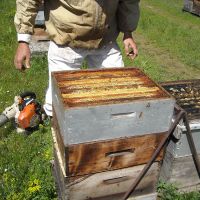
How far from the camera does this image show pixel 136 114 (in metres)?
2.77

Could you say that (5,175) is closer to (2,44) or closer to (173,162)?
(173,162)

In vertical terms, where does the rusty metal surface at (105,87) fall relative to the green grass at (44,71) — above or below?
above

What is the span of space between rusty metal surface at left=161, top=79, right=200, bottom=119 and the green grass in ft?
2.85

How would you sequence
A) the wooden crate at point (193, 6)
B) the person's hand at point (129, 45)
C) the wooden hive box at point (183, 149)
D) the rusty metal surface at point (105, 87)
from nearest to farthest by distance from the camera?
1. the rusty metal surface at point (105, 87)
2. the wooden hive box at point (183, 149)
3. the person's hand at point (129, 45)
4. the wooden crate at point (193, 6)

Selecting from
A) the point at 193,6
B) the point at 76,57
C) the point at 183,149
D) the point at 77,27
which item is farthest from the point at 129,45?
the point at 193,6

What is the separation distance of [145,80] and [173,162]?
1019 mm

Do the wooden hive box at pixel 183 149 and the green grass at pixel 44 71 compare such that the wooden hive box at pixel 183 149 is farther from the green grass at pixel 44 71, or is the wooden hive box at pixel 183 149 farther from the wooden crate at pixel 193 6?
the wooden crate at pixel 193 6

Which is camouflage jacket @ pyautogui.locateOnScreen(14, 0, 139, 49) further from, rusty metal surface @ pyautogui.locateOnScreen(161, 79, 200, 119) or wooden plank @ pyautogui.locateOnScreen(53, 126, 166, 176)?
wooden plank @ pyautogui.locateOnScreen(53, 126, 166, 176)

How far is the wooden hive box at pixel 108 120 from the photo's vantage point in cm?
266

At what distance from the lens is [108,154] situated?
9.64 ft

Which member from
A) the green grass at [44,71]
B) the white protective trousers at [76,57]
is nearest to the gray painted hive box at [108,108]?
the white protective trousers at [76,57]

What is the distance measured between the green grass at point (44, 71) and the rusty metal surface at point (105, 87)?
1.31 m

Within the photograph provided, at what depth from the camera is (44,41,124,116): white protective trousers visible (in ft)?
13.0

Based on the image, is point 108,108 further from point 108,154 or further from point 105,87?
point 108,154
